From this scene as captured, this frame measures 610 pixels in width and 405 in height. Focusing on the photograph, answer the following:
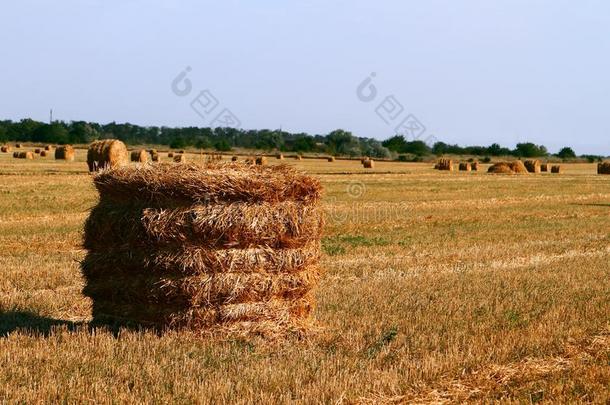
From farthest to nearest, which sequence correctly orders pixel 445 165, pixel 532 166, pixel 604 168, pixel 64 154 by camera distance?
pixel 532 166, pixel 604 168, pixel 445 165, pixel 64 154

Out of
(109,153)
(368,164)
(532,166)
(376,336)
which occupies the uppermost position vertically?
(109,153)

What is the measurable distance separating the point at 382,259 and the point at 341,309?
15.9ft

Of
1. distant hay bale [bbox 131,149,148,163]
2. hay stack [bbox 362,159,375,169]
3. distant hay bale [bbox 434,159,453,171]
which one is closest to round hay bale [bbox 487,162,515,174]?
distant hay bale [bbox 434,159,453,171]

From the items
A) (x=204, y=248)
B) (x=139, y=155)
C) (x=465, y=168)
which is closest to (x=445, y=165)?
(x=465, y=168)

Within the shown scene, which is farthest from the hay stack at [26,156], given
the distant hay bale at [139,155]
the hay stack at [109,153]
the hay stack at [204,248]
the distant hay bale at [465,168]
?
the hay stack at [204,248]

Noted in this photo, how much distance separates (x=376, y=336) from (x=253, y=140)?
81.9 metres

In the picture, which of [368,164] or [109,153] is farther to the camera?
[368,164]

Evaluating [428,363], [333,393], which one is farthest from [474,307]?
[333,393]

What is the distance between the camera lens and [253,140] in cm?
8931

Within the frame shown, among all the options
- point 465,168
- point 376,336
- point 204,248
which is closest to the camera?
point 204,248

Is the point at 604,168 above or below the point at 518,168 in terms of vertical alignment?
above

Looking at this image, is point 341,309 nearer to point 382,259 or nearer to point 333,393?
point 333,393

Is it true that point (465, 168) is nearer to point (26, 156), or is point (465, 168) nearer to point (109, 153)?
point (26, 156)

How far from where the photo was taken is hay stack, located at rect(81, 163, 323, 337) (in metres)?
7.93
